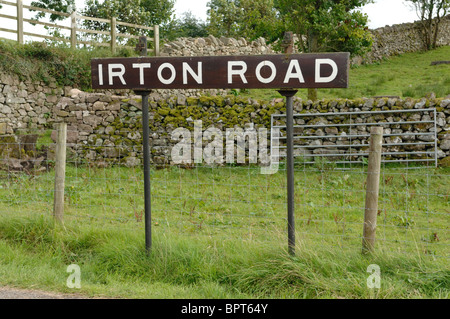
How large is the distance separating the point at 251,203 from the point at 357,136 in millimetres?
4318

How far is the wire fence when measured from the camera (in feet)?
19.5

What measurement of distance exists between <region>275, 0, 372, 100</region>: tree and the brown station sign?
33.0ft

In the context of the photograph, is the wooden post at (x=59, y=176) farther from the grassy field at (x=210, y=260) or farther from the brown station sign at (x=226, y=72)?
the brown station sign at (x=226, y=72)

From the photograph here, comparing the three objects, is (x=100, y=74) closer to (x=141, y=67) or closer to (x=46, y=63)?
(x=141, y=67)

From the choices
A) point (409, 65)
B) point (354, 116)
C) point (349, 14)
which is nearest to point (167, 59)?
point (354, 116)

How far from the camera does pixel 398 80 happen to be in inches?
712

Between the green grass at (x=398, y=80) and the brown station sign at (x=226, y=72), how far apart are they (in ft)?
30.0

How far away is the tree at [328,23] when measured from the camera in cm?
1472

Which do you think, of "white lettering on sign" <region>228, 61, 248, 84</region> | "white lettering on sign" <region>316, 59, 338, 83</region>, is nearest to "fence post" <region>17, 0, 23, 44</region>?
"white lettering on sign" <region>228, 61, 248, 84</region>

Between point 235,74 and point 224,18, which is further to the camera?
point 224,18

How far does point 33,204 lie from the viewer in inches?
277

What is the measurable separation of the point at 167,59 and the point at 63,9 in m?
27.6

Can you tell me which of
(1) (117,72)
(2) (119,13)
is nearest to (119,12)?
(2) (119,13)

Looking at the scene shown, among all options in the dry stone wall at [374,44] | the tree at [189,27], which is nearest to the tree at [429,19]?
the dry stone wall at [374,44]
